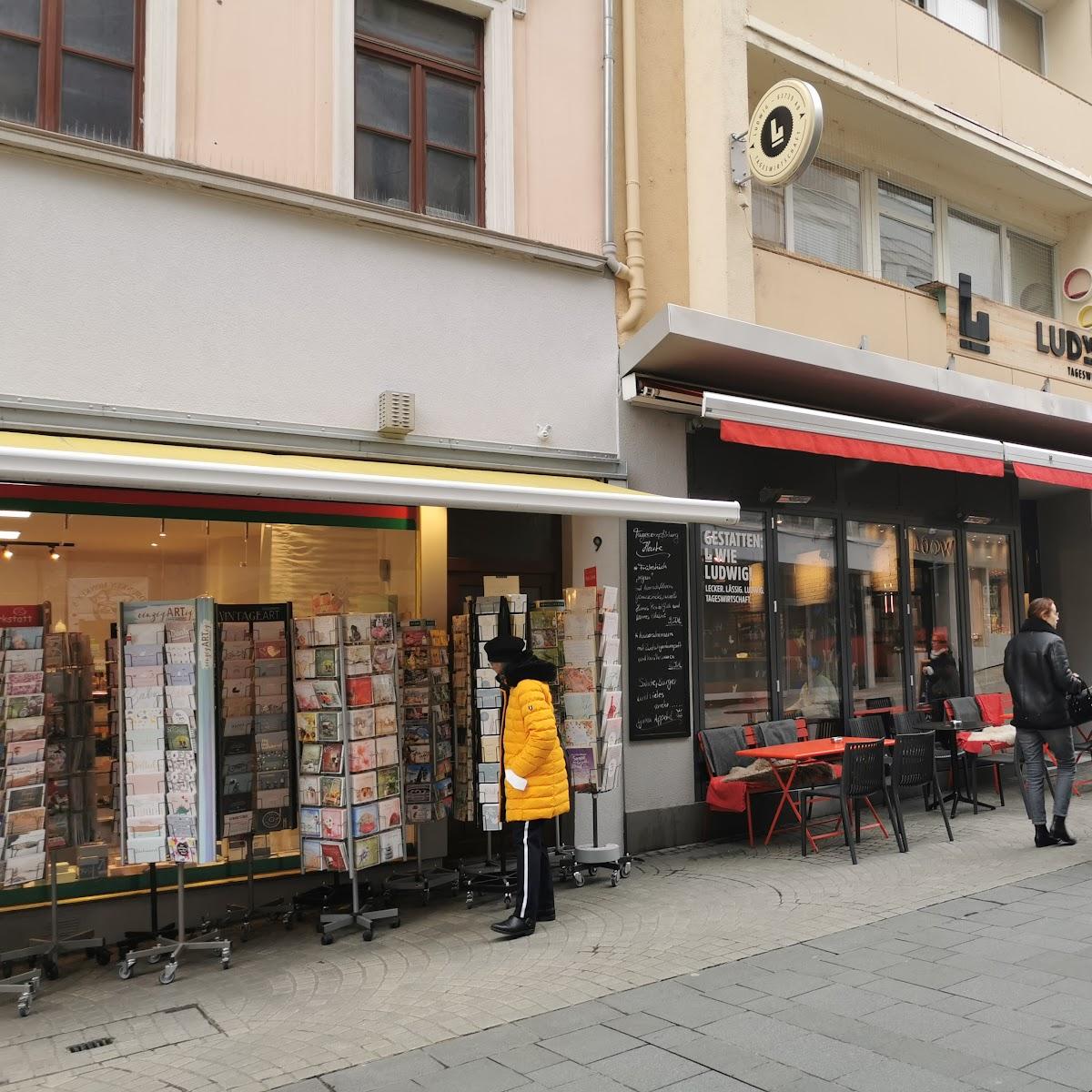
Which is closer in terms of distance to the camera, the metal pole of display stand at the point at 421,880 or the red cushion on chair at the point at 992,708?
the metal pole of display stand at the point at 421,880

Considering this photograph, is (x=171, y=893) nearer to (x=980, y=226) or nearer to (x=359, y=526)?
(x=359, y=526)

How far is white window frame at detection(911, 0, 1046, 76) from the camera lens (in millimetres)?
12797

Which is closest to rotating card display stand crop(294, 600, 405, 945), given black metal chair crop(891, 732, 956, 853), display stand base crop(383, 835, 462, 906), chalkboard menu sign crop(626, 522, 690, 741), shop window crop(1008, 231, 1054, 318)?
display stand base crop(383, 835, 462, 906)

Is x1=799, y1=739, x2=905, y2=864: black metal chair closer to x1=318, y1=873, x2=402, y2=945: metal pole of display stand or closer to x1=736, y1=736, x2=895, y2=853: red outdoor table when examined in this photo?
x1=736, y1=736, x2=895, y2=853: red outdoor table

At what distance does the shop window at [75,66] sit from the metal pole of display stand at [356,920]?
17.1 ft

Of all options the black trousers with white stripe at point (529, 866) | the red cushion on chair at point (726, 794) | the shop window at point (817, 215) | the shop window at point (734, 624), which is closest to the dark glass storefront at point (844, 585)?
the shop window at point (734, 624)

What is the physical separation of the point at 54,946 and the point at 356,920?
1.76 m

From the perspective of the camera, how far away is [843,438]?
901cm

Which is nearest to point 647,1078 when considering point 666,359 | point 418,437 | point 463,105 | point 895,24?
point 418,437

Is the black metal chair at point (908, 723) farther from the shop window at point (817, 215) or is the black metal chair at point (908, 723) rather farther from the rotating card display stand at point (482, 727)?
the shop window at point (817, 215)

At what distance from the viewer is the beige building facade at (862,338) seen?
9.16 meters

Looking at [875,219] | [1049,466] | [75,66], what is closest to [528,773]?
[75,66]

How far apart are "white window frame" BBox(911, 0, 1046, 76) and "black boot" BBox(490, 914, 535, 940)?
11.2 metres

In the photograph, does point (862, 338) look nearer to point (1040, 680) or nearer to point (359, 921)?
point (1040, 680)
